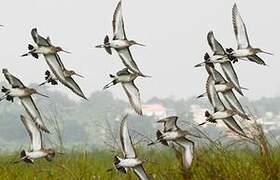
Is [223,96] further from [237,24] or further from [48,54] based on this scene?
[48,54]

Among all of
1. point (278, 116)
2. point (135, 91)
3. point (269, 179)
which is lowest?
point (278, 116)

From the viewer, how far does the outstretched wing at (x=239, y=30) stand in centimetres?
286

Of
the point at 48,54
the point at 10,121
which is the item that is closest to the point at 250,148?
the point at 48,54

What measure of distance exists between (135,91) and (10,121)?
99.7 meters

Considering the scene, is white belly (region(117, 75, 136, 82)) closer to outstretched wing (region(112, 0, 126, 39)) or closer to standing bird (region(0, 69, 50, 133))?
outstretched wing (region(112, 0, 126, 39))

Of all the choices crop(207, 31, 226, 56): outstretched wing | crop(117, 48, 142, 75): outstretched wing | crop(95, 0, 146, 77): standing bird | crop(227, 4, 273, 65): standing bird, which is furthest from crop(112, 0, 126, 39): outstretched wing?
crop(227, 4, 273, 65): standing bird

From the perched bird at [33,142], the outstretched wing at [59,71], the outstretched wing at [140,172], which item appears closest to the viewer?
the outstretched wing at [59,71]

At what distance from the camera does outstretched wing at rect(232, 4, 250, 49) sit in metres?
2.86

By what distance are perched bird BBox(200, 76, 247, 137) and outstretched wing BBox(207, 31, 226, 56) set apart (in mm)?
126

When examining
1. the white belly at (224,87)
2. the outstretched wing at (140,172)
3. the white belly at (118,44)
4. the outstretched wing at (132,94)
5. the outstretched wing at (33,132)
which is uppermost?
the white belly at (118,44)

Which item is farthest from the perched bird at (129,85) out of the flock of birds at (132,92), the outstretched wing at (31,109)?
the outstretched wing at (31,109)

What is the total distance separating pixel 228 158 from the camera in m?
6.64

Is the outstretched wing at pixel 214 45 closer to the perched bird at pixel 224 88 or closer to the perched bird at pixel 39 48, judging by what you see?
the perched bird at pixel 224 88

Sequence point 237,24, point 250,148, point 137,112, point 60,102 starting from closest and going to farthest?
point 137,112, point 237,24, point 250,148, point 60,102
